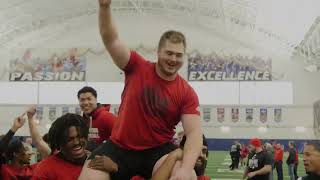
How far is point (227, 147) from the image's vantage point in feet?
147

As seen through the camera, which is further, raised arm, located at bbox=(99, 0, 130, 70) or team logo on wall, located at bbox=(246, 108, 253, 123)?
team logo on wall, located at bbox=(246, 108, 253, 123)

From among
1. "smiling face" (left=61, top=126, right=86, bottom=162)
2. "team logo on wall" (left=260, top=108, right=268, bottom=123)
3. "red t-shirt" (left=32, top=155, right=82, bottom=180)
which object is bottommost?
"team logo on wall" (left=260, top=108, right=268, bottom=123)

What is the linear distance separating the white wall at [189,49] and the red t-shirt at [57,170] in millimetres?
35682

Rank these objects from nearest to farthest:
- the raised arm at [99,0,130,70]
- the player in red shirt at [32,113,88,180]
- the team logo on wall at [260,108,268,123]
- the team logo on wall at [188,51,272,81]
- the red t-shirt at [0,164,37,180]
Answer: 1. the raised arm at [99,0,130,70]
2. the player in red shirt at [32,113,88,180]
3. the red t-shirt at [0,164,37,180]
4. the team logo on wall at [188,51,272,81]
5. the team logo on wall at [260,108,268,123]

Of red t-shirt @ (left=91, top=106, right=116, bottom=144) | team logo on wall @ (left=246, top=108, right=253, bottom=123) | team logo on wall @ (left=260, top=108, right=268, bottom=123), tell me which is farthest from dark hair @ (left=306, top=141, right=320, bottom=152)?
team logo on wall @ (left=246, top=108, right=253, bottom=123)

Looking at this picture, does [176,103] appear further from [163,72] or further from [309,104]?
[309,104]

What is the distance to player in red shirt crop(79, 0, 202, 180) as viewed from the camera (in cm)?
384

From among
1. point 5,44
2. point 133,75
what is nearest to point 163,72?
point 133,75

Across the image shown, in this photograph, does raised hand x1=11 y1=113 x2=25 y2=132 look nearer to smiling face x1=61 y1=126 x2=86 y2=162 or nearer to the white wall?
smiling face x1=61 y1=126 x2=86 y2=162

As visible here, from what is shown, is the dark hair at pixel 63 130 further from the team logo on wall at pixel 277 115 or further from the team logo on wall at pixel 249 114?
the team logo on wall at pixel 249 114

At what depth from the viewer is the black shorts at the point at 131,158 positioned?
392 cm

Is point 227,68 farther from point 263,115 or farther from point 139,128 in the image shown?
point 139,128

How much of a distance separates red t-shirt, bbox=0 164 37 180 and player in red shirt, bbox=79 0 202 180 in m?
1.74

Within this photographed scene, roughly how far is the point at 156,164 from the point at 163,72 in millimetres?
688
